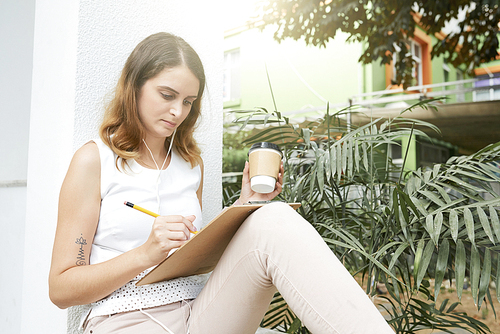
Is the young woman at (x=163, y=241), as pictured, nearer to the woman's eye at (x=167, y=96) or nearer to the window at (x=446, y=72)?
the woman's eye at (x=167, y=96)

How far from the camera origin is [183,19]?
5.08 ft

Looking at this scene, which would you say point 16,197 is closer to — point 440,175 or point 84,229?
point 84,229

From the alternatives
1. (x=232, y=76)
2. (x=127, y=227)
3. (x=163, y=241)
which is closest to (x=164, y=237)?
(x=163, y=241)

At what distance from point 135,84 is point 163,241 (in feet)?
1.74

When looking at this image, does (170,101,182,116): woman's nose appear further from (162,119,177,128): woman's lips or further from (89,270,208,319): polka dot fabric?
(89,270,208,319): polka dot fabric

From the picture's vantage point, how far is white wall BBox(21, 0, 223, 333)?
1.18m

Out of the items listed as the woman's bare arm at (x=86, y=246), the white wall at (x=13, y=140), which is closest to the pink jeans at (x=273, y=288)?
the woman's bare arm at (x=86, y=246)

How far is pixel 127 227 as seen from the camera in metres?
1.03

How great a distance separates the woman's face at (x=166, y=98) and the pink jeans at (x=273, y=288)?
41cm

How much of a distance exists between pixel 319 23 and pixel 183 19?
2999 mm

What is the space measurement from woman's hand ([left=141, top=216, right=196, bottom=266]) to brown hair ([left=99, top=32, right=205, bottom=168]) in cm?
34

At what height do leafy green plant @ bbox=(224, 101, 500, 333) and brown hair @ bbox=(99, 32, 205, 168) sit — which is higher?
brown hair @ bbox=(99, 32, 205, 168)

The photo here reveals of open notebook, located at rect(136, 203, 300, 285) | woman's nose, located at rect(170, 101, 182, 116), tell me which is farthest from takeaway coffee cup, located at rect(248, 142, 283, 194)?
woman's nose, located at rect(170, 101, 182, 116)

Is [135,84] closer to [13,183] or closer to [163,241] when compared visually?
[163,241]
